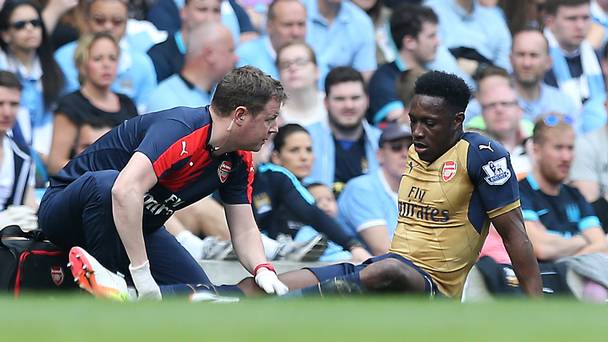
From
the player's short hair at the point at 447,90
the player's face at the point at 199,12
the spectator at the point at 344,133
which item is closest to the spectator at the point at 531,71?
the spectator at the point at 344,133

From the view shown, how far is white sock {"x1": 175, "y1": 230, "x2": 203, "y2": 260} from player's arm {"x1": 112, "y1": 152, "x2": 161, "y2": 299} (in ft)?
6.87

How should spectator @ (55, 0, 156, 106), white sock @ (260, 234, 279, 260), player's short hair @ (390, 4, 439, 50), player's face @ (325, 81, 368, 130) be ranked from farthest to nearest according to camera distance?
player's short hair @ (390, 4, 439, 50), player's face @ (325, 81, 368, 130), spectator @ (55, 0, 156, 106), white sock @ (260, 234, 279, 260)

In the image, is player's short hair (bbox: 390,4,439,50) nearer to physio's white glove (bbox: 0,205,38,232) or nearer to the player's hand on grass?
the player's hand on grass

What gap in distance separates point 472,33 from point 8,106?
17.0 feet

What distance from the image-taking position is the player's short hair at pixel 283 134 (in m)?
10.4

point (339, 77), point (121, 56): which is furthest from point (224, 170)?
point (339, 77)

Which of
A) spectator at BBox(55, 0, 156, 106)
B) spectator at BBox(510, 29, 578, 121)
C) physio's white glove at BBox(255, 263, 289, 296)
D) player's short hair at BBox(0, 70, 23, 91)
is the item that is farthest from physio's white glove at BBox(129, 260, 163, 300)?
spectator at BBox(510, 29, 578, 121)

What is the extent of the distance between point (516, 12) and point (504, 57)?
2.83 feet

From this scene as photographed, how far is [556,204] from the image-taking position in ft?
33.7

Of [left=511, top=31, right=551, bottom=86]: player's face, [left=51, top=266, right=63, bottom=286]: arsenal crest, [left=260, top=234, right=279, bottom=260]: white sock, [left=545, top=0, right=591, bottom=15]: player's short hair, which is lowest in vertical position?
[left=260, top=234, right=279, bottom=260]: white sock

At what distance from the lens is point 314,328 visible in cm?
467

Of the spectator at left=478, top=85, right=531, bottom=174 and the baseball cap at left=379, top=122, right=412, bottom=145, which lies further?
the spectator at left=478, top=85, right=531, bottom=174

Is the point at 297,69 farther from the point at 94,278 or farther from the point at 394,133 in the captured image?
the point at 94,278

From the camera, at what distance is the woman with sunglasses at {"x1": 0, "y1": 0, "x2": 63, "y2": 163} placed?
1049cm
